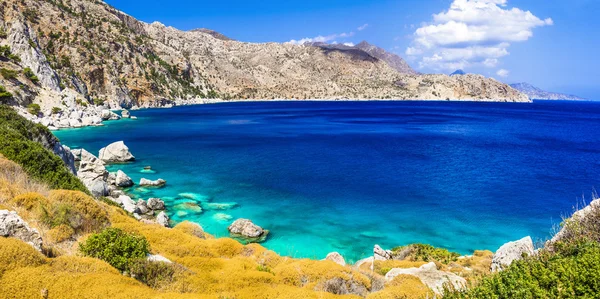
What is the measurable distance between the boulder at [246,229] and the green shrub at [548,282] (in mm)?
19348

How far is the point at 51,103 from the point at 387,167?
88.3 meters

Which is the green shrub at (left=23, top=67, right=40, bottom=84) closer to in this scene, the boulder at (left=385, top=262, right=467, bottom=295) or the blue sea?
the blue sea

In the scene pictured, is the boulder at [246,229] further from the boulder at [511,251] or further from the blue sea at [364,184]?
the boulder at [511,251]

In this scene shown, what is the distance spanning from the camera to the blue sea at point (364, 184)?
94.5 feet

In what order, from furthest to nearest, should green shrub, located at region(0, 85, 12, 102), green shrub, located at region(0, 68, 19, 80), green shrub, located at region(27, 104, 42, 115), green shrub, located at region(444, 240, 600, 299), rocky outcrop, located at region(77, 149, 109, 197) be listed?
green shrub, located at region(0, 68, 19, 80) → green shrub, located at region(27, 104, 42, 115) → green shrub, located at region(0, 85, 12, 102) → rocky outcrop, located at region(77, 149, 109, 197) → green shrub, located at region(444, 240, 600, 299)

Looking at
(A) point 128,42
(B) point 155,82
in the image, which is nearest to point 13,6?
(A) point 128,42

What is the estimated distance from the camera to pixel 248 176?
4466 centimetres

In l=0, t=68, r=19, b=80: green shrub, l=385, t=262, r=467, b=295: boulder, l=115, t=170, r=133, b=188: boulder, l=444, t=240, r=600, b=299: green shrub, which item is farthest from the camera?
l=0, t=68, r=19, b=80: green shrub

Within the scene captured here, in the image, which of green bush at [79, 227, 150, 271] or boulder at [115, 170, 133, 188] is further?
boulder at [115, 170, 133, 188]

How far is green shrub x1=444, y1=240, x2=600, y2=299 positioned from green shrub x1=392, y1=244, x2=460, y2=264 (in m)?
12.6

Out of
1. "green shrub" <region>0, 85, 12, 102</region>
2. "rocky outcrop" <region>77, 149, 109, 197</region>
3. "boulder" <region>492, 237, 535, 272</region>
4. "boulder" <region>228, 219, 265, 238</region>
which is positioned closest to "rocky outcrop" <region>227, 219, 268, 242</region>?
"boulder" <region>228, 219, 265, 238</region>

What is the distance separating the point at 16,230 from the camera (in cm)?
942

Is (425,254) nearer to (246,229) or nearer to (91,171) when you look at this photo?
(246,229)

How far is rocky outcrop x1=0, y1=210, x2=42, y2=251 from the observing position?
30.3 feet
